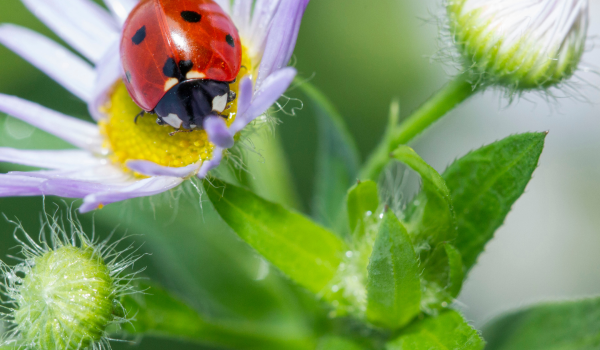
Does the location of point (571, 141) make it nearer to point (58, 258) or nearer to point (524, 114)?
point (524, 114)

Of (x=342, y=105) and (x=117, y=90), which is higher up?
(x=117, y=90)

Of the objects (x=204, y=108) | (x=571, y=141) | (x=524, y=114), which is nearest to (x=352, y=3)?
(x=524, y=114)

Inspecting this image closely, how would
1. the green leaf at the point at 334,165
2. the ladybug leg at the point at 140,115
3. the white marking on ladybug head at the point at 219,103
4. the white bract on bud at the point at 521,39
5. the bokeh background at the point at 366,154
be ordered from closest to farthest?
the white bract on bud at the point at 521,39 → the white marking on ladybug head at the point at 219,103 → the ladybug leg at the point at 140,115 → the green leaf at the point at 334,165 → the bokeh background at the point at 366,154

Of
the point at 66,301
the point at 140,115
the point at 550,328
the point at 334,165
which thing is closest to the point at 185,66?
the point at 140,115

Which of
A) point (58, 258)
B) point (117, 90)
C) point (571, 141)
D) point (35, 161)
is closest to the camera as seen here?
point (58, 258)

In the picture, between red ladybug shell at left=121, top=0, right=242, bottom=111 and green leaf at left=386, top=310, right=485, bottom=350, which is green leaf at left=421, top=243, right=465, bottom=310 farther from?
red ladybug shell at left=121, top=0, right=242, bottom=111

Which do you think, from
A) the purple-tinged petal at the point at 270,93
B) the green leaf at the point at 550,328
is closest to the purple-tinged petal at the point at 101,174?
the purple-tinged petal at the point at 270,93

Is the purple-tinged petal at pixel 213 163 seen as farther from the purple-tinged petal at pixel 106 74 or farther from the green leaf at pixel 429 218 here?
the purple-tinged petal at pixel 106 74

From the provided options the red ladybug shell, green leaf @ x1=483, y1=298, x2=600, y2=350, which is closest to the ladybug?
the red ladybug shell
